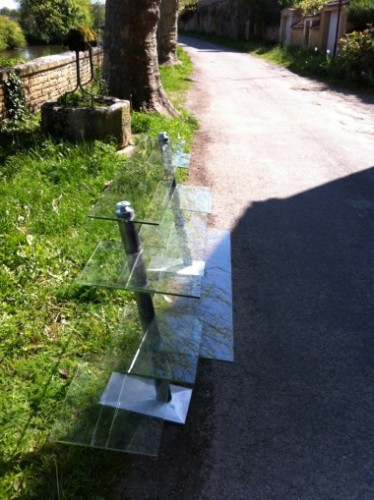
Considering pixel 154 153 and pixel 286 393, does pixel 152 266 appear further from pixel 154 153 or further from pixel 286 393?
pixel 154 153

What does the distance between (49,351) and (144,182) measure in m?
1.37

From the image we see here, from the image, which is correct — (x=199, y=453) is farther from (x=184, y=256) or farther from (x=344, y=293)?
(x=344, y=293)

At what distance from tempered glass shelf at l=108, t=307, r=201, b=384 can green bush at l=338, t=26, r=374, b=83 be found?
41.1 feet

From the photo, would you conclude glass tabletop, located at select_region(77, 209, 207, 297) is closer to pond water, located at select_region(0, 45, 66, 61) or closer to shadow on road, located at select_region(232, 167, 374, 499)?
shadow on road, located at select_region(232, 167, 374, 499)

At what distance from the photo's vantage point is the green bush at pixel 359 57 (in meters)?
13.1

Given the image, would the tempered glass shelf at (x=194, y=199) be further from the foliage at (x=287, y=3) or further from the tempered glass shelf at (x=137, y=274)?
the foliage at (x=287, y=3)

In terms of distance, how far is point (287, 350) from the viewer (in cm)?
299

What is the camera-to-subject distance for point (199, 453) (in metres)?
2.26

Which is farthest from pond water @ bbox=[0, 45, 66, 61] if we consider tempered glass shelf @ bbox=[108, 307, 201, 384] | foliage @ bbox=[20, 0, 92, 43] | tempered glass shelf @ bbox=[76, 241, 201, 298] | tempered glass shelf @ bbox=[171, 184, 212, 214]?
tempered glass shelf @ bbox=[76, 241, 201, 298]

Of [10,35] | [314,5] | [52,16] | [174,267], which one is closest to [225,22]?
[52,16]

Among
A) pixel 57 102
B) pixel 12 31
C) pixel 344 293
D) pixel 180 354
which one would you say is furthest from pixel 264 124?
pixel 12 31

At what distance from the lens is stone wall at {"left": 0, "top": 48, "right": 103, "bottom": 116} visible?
7512mm

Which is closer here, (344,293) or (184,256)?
(184,256)

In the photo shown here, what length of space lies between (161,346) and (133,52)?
652 cm
